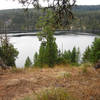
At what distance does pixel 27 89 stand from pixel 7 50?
17.1 meters

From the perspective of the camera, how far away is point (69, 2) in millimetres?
3646

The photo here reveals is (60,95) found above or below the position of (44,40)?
above

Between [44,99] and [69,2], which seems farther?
[69,2]

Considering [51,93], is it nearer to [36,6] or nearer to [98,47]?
[36,6]

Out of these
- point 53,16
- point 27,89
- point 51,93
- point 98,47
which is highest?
point 53,16

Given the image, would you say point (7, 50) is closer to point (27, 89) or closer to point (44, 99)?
point (27, 89)

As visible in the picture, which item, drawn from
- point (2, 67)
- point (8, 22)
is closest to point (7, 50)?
point (2, 67)

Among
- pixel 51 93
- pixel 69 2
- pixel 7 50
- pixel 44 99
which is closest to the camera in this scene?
pixel 44 99

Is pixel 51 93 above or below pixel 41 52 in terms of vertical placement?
above

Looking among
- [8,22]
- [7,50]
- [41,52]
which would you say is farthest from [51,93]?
[8,22]

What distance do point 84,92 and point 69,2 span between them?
2152 millimetres

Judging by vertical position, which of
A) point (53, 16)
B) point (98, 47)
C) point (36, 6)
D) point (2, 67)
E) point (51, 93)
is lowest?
point (98, 47)

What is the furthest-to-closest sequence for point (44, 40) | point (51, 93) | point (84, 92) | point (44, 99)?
point (44, 40) < point (84, 92) < point (51, 93) < point (44, 99)

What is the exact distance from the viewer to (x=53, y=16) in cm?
391
